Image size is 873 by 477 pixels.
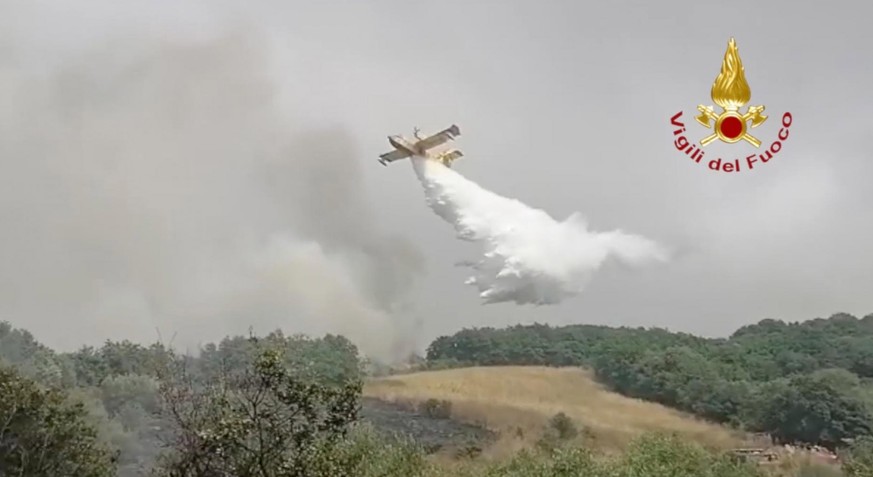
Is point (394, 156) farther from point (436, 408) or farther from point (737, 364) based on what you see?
point (737, 364)

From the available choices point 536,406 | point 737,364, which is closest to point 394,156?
point 536,406

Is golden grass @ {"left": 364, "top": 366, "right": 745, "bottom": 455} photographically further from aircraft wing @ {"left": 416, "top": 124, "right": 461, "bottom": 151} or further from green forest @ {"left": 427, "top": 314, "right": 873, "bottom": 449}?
aircraft wing @ {"left": 416, "top": 124, "right": 461, "bottom": 151}

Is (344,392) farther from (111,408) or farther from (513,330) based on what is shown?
(513,330)

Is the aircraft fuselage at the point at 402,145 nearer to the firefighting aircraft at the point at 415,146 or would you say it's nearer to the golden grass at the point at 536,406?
the firefighting aircraft at the point at 415,146

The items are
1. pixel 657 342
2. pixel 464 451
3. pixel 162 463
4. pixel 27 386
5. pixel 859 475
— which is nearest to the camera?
pixel 162 463

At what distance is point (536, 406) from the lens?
6888cm

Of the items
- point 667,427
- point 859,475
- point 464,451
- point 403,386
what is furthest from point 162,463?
point 403,386

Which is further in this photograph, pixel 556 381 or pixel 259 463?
Answer: pixel 556 381

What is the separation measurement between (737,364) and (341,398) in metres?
72.1

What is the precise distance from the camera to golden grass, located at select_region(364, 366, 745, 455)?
6322 centimetres

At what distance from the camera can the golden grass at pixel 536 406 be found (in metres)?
63.2

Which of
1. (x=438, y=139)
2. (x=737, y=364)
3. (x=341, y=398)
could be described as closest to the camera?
(x=341, y=398)

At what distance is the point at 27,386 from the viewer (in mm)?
38312

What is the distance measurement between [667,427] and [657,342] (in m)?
29.7
